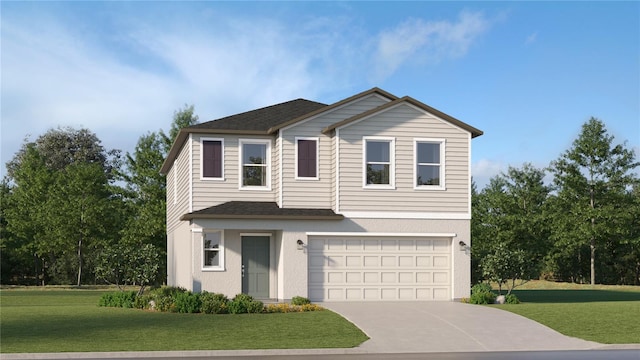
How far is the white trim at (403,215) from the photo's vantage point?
96.2 feet

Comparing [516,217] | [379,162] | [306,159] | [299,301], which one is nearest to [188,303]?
[299,301]

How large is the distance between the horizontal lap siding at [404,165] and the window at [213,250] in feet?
15.2

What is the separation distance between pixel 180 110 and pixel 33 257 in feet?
60.6

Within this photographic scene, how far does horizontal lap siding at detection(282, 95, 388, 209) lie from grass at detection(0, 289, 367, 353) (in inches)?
234

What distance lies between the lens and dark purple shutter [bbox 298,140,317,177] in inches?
1180

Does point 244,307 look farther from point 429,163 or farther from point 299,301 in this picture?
point 429,163

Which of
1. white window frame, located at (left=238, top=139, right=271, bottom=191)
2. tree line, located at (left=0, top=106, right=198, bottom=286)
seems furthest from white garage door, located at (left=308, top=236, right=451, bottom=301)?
tree line, located at (left=0, top=106, right=198, bottom=286)

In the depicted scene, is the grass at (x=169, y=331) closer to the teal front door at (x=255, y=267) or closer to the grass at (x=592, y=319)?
the teal front door at (x=255, y=267)

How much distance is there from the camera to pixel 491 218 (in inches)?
2394

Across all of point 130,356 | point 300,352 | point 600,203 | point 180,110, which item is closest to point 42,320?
point 130,356

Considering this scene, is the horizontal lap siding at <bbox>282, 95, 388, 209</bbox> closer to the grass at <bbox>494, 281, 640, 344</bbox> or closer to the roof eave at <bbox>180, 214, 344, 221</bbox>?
the roof eave at <bbox>180, 214, 344, 221</bbox>

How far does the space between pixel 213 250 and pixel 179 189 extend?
6059 mm

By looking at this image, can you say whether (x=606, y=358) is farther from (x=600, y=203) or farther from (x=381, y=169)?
(x=600, y=203)

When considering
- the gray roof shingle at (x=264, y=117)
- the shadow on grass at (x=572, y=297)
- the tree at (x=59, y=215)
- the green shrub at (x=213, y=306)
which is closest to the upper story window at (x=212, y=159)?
the gray roof shingle at (x=264, y=117)
